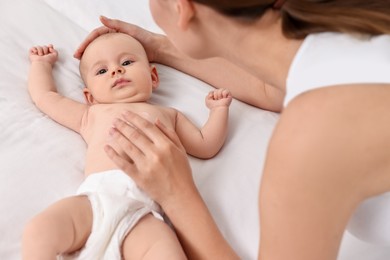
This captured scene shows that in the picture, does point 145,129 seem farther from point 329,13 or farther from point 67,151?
point 329,13

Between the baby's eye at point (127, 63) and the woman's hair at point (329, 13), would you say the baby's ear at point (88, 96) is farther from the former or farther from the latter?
the woman's hair at point (329, 13)

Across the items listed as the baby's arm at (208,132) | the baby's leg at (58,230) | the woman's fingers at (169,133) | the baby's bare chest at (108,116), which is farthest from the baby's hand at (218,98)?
the baby's leg at (58,230)

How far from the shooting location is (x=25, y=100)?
142cm

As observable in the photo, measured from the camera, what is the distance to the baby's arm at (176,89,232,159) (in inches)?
52.2

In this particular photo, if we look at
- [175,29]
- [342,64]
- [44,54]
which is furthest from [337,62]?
[44,54]

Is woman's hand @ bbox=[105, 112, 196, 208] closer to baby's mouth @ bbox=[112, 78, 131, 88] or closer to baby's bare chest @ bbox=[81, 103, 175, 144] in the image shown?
baby's bare chest @ bbox=[81, 103, 175, 144]

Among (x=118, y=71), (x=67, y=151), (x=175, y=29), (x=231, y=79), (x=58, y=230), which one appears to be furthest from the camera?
(x=231, y=79)

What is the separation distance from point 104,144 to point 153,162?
0.56ft

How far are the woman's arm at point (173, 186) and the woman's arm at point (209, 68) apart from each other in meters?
0.38

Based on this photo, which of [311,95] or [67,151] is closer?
[311,95]

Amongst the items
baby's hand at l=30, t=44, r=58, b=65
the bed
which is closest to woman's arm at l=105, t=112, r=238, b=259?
the bed

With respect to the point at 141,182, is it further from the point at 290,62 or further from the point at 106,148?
the point at 290,62

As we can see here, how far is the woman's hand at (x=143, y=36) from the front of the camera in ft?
5.08

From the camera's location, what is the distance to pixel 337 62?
2.53ft
